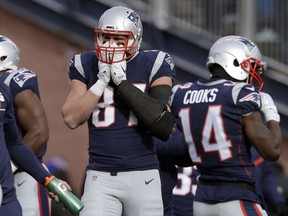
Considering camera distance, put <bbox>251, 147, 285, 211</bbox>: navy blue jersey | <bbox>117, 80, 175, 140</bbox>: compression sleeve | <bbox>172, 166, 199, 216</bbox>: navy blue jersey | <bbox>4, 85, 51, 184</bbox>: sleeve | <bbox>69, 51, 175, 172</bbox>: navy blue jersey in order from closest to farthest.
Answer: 1. <bbox>4, 85, 51, 184</bbox>: sleeve
2. <bbox>117, 80, 175, 140</bbox>: compression sleeve
3. <bbox>69, 51, 175, 172</bbox>: navy blue jersey
4. <bbox>172, 166, 199, 216</bbox>: navy blue jersey
5. <bbox>251, 147, 285, 211</bbox>: navy blue jersey

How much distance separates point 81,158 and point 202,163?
6669 millimetres

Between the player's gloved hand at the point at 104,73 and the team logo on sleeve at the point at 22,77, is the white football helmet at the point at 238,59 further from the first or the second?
the team logo on sleeve at the point at 22,77

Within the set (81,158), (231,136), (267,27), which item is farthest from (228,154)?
(81,158)

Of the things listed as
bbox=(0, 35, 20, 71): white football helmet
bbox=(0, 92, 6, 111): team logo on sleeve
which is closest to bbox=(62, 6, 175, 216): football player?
bbox=(0, 92, 6, 111): team logo on sleeve

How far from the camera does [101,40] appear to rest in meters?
6.23

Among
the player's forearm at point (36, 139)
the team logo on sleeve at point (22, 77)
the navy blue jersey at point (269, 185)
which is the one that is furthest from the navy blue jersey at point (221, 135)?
the navy blue jersey at point (269, 185)

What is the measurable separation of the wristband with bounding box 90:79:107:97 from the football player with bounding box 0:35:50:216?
78cm

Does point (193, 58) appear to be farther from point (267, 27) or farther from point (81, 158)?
point (81, 158)

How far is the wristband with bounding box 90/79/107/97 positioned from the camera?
6098mm

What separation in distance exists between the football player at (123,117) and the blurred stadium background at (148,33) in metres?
5.22

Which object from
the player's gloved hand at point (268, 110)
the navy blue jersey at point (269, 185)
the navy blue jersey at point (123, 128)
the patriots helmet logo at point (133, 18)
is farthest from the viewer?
the navy blue jersey at point (269, 185)

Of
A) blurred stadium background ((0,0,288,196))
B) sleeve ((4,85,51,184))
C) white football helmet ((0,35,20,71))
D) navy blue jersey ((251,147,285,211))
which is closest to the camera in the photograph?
sleeve ((4,85,51,184))

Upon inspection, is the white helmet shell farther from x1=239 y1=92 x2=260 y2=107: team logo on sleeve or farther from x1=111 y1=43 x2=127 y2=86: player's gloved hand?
x1=111 y1=43 x2=127 y2=86: player's gloved hand

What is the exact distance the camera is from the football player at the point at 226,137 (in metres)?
6.13
